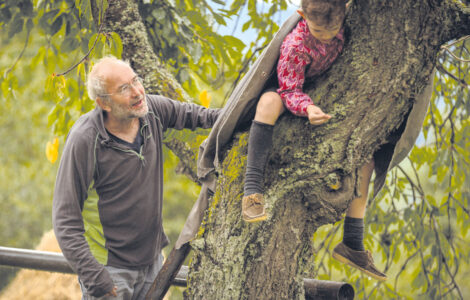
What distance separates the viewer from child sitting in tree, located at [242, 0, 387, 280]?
159cm

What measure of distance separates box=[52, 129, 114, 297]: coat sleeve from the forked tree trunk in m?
0.43

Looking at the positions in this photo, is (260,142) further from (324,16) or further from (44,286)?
(44,286)

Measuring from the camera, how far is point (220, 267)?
1710 mm

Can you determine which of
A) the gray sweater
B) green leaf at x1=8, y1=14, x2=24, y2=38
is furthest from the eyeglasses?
green leaf at x1=8, y1=14, x2=24, y2=38

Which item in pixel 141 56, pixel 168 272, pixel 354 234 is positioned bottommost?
pixel 168 272

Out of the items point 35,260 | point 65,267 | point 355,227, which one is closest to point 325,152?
point 355,227

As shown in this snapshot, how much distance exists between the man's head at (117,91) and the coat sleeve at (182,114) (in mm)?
200

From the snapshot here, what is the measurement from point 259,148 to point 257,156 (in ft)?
0.09

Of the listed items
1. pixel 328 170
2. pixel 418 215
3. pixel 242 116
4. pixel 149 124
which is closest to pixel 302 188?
pixel 328 170

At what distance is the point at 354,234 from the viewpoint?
2.07 m

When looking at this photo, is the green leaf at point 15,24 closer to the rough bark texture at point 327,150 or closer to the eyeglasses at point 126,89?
the eyeglasses at point 126,89

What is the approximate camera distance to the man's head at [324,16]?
1.58 metres

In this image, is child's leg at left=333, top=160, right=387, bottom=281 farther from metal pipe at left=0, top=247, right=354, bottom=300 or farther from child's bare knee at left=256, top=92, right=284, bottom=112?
child's bare knee at left=256, top=92, right=284, bottom=112

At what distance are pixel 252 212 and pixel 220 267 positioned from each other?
0.80 ft
